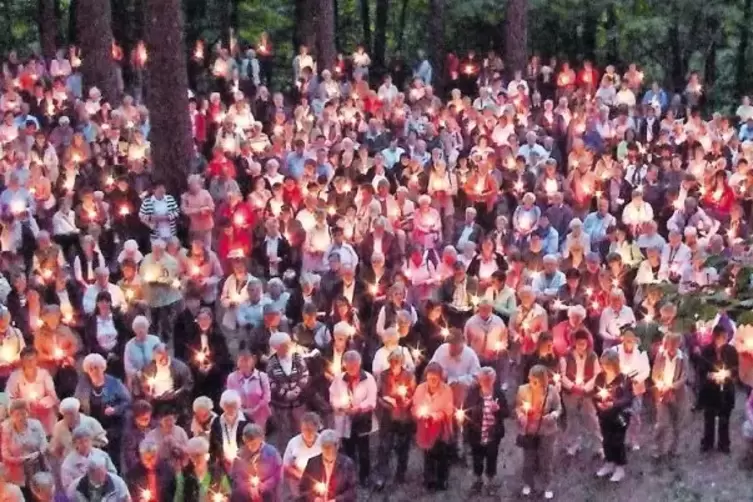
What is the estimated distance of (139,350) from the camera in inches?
412

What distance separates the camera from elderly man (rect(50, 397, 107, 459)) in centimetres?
902

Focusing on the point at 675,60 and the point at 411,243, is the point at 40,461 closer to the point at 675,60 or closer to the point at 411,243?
the point at 411,243

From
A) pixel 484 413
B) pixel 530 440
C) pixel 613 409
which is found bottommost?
pixel 530 440

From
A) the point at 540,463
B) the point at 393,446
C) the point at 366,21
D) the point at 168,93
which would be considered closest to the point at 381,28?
the point at 366,21

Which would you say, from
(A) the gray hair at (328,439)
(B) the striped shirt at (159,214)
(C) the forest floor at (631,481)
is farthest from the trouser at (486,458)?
(B) the striped shirt at (159,214)

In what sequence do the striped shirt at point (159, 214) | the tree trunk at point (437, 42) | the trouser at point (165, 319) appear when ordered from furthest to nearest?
the tree trunk at point (437, 42)
the striped shirt at point (159, 214)
the trouser at point (165, 319)

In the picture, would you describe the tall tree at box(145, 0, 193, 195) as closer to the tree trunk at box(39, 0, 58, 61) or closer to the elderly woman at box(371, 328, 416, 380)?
the elderly woman at box(371, 328, 416, 380)

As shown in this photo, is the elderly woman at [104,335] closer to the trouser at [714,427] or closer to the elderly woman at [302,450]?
the elderly woman at [302,450]

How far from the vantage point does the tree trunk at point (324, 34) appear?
2184 centimetres

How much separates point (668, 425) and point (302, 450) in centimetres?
406

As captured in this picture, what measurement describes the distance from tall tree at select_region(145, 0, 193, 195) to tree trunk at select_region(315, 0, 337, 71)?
6.53m

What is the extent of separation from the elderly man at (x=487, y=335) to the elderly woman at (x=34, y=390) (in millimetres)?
4293

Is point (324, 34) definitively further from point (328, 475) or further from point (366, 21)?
point (328, 475)

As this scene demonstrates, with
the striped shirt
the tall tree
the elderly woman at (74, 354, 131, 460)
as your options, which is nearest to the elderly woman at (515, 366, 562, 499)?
the elderly woman at (74, 354, 131, 460)
